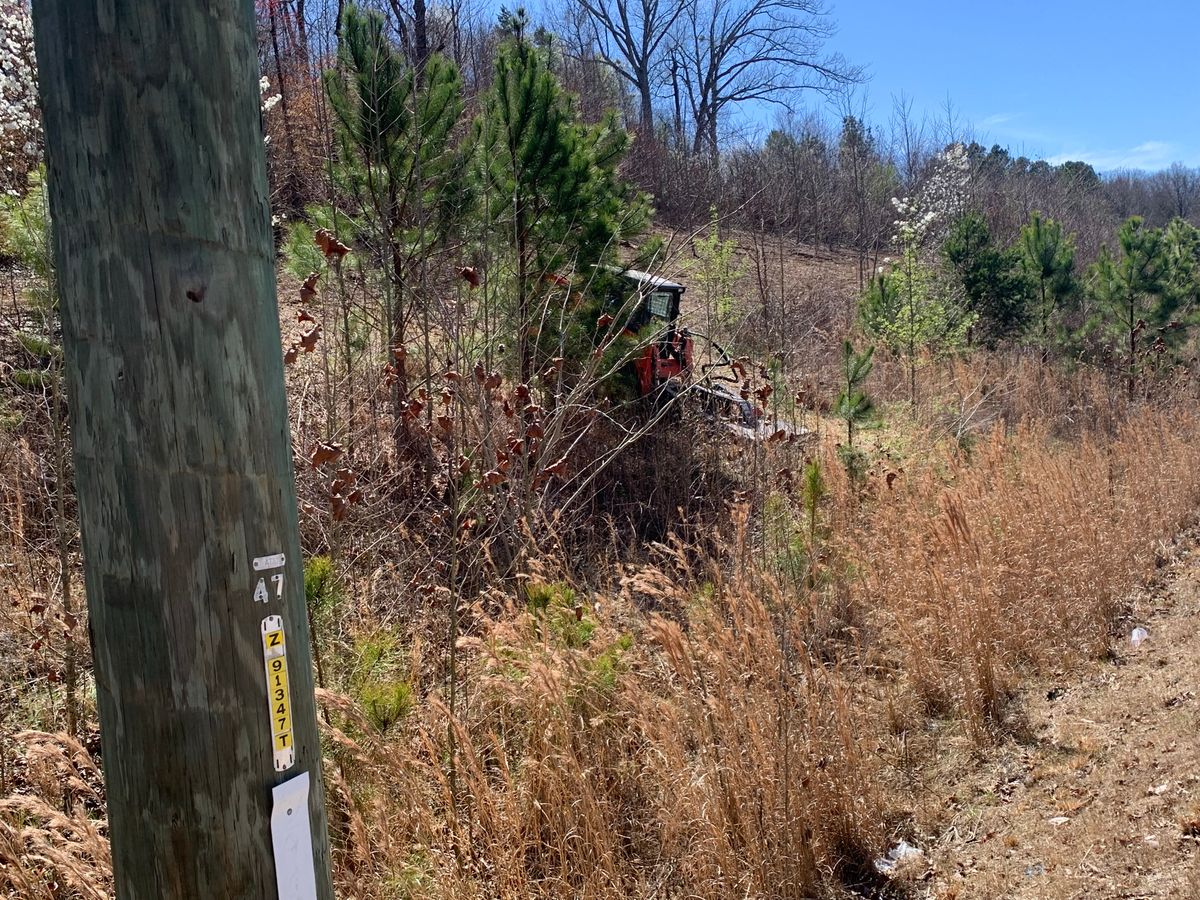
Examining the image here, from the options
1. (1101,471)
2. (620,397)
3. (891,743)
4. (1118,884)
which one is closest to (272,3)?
(620,397)

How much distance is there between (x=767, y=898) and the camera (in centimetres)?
318

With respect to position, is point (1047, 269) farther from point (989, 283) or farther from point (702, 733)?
point (702, 733)

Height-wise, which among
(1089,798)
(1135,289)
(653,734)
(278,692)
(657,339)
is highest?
(1135,289)

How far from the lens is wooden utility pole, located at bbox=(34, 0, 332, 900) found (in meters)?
1.13

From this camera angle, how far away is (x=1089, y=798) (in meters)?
3.81

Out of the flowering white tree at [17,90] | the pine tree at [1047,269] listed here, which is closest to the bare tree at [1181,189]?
the pine tree at [1047,269]

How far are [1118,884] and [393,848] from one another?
2.58m

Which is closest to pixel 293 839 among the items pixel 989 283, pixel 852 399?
pixel 852 399

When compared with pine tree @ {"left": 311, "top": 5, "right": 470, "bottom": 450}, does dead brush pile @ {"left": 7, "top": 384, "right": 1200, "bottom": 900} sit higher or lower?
lower

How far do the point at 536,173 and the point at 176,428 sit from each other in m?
7.11

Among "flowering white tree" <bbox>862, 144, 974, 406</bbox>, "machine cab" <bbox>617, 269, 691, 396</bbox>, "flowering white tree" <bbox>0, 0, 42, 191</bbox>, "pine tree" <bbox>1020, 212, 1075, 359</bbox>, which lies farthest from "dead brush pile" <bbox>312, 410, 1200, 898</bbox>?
"pine tree" <bbox>1020, 212, 1075, 359</bbox>

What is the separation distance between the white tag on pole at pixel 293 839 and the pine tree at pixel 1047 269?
15888 millimetres

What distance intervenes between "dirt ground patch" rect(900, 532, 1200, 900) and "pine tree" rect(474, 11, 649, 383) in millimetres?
4496

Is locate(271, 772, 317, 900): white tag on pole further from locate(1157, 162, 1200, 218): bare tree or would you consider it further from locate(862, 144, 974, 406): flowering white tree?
locate(1157, 162, 1200, 218): bare tree
